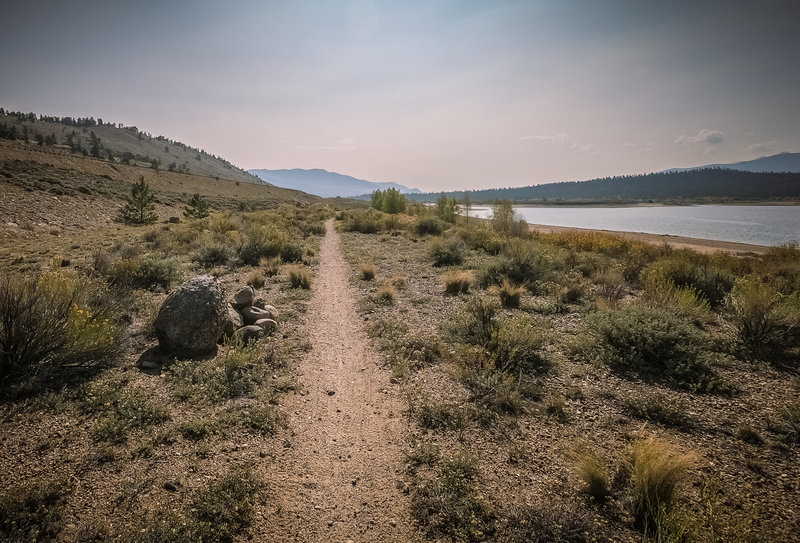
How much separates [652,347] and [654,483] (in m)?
3.95

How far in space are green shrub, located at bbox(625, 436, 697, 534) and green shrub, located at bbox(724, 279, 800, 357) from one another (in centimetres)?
547

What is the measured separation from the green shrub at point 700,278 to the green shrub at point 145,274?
1583 cm

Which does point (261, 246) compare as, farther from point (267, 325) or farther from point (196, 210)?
point (196, 210)

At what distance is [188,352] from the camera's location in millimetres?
6332

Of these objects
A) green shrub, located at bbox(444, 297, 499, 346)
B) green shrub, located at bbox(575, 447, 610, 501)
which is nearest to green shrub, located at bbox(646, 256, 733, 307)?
green shrub, located at bbox(444, 297, 499, 346)

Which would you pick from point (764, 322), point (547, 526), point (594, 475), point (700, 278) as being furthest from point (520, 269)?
point (547, 526)

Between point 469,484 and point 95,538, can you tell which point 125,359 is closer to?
point 95,538

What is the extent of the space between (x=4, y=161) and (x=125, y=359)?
47.6 metres

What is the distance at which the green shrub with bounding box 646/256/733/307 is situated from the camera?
10.5 metres

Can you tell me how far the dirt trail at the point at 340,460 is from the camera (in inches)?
136

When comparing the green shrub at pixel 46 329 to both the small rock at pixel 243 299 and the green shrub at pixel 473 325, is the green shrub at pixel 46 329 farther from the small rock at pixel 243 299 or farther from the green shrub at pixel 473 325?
the green shrub at pixel 473 325

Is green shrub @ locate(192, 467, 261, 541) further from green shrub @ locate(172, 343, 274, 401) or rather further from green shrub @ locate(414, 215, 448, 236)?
green shrub @ locate(414, 215, 448, 236)

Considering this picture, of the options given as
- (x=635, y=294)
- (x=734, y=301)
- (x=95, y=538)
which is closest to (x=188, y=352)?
(x=95, y=538)

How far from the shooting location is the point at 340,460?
4352 mm
